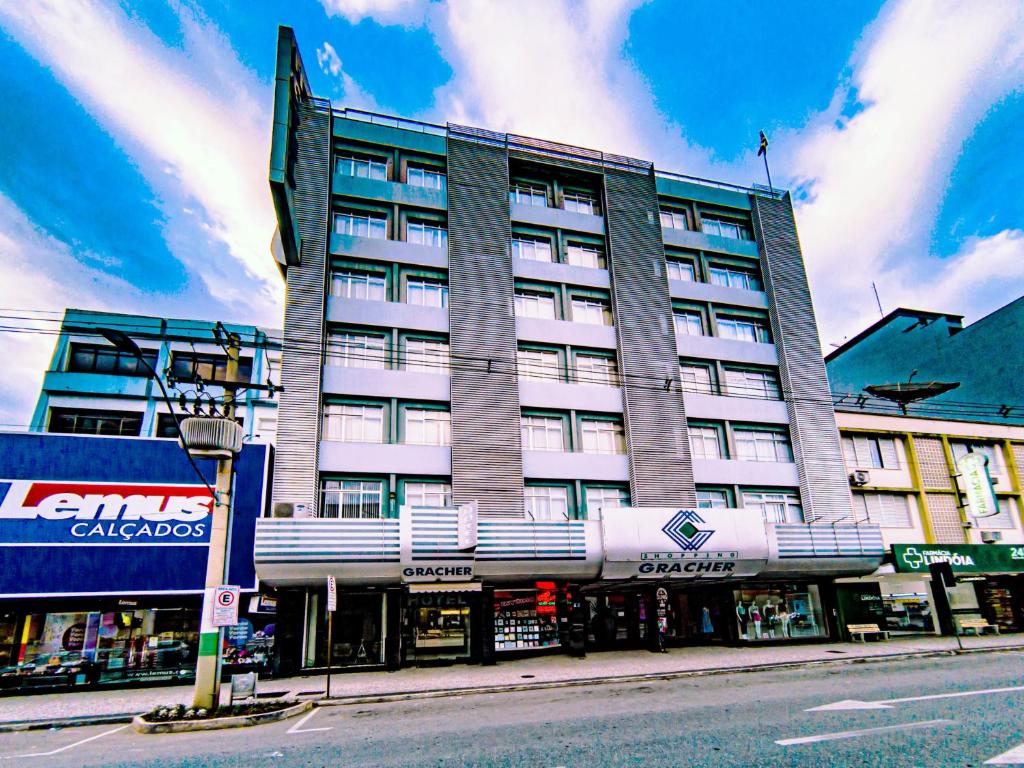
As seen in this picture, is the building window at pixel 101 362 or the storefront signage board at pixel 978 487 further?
the building window at pixel 101 362

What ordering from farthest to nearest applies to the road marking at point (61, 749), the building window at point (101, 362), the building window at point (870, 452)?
the building window at point (101, 362) < the building window at point (870, 452) < the road marking at point (61, 749)

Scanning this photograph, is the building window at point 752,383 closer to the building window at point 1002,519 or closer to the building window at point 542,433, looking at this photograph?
the building window at point 542,433

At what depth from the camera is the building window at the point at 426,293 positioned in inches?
1042

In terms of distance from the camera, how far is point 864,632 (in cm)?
2617

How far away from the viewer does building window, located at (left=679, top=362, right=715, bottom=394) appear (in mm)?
29016

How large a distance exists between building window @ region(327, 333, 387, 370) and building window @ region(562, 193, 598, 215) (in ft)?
40.7

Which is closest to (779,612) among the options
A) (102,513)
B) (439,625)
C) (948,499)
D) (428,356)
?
(948,499)

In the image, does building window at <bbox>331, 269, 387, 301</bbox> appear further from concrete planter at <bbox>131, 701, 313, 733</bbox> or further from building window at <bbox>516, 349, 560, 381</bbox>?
concrete planter at <bbox>131, 701, 313, 733</bbox>

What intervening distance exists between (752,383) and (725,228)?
9171 millimetres

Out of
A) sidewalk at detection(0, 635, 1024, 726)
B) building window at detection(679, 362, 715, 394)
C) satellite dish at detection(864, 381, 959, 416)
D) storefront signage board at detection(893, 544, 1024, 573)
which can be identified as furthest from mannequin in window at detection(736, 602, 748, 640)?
satellite dish at detection(864, 381, 959, 416)

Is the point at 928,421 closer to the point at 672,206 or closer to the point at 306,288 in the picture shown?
the point at 672,206

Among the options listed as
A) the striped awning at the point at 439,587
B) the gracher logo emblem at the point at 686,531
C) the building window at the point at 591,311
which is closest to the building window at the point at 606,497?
the gracher logo emblem at the point at 686,531

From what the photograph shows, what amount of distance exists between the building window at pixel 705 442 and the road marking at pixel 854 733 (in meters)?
18.6

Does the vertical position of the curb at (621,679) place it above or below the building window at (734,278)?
below
